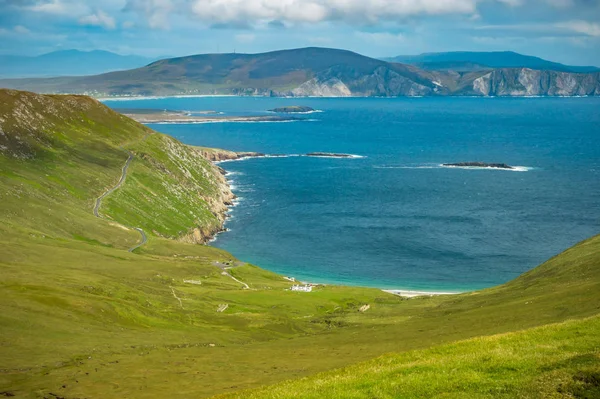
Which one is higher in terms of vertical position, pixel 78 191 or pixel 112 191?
pixel 78 191

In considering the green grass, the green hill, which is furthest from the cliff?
the green grass

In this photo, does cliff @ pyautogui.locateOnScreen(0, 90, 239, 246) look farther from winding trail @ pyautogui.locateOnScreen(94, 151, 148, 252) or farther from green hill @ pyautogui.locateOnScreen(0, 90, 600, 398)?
winding trail @ pyautogui.locateOnScreen(94, 151, 148, 252)

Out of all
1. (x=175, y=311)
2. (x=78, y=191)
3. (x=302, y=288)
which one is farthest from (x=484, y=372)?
(x=78, y=191)

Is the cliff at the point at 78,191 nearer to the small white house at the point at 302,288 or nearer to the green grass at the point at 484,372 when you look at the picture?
the small white house at the point at 302,288

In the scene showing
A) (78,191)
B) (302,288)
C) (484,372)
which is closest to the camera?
(484,372)

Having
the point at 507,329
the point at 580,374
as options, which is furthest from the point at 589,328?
the point at 507,329

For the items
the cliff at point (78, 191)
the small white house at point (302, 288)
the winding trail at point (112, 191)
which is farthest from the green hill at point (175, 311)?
the small white house at point (302, 288)

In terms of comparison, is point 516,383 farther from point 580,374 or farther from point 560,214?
point 560,214

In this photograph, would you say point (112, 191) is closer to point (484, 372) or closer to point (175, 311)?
point (175, 311)
